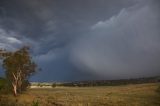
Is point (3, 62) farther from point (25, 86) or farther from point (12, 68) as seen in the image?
point (25, 86)

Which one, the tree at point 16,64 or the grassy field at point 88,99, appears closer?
the grassy field at point 88,99

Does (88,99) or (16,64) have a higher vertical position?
(16,64)

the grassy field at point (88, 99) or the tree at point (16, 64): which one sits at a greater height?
the tree at point (16, 64)

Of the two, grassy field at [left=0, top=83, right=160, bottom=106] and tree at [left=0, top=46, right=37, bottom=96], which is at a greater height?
tree at [left=0, top=46, right=37, bottom=96]

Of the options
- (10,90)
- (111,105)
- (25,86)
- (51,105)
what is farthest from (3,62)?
(111,105)

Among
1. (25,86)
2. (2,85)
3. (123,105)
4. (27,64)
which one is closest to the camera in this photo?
(123,105)

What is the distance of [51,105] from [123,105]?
13.1m

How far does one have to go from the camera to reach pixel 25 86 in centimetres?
10206

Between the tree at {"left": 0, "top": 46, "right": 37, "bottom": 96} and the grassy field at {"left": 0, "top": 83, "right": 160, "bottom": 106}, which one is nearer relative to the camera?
the grassy field at {"left": 0, "top": 83, "right": 160, "bottom": 106}

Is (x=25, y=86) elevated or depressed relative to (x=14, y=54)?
depressed

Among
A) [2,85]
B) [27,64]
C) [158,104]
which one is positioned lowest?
[158,104]

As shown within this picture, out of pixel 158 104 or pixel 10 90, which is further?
pixel 10 90

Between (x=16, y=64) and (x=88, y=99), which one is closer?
(x=88, y=99)

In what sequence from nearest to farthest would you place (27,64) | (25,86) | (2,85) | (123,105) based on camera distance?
(123,105), (2,85), (27,64), (25,86)
